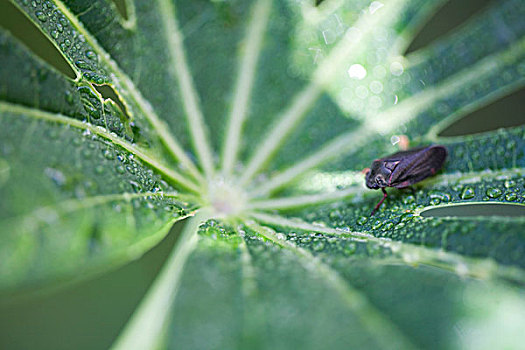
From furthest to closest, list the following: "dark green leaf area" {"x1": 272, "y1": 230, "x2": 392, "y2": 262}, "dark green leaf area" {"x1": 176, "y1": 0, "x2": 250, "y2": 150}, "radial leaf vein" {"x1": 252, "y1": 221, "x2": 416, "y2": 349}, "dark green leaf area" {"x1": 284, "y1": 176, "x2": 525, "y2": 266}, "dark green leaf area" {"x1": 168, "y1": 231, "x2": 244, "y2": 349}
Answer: "dark green leaf area" {"x1": 176, "y1": 0, "x2": 250, "y2": 150}
"dark green leaf area" {"x1": 272, "y1": 230, "x2": 392, "y2": 262}
"dark green leaf area" {"x1": 284, "y1": 176, "x2": 525, "y2": 266}
"dark green leaf area" {"x1": 168, "y1": 231, "x2": 244, "y2": 349}
"radial leaf vein" {"x1": 252, "y1": 221, "x2": 416, "y2": 349}

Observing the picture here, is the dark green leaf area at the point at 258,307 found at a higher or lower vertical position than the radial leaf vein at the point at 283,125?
lower

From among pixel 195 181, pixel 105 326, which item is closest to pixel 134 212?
pixel 195 181

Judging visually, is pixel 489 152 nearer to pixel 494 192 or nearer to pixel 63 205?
pixel 494 192

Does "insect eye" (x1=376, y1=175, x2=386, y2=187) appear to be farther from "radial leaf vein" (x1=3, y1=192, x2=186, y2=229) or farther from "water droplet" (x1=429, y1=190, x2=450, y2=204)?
"radial leaf vein" (x1=3, y1=192, x2=186, y2=229)

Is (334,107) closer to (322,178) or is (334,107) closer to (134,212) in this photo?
(322,178)

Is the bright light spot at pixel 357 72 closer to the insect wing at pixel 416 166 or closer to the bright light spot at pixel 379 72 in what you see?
the bright light spot at pixel 379 72

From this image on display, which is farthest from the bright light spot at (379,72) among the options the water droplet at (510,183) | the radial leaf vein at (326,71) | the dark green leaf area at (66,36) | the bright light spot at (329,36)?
the dark green leaf area at (66,36)

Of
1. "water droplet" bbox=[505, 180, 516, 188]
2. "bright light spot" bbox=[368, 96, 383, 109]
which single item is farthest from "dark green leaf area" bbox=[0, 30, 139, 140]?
"water droplet" bbox=[505, 180, 516, 188]
